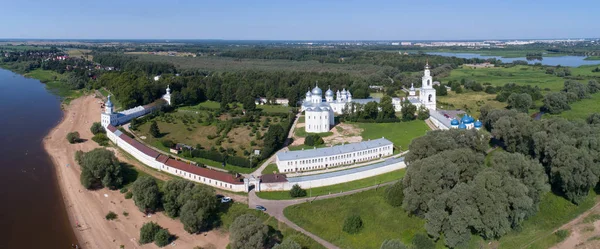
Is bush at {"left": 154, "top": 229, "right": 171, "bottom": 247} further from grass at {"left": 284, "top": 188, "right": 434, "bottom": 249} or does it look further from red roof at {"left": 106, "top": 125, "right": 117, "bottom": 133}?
red roof at {"left": 106, "top": 125, "right": 117, "bottom": 133}

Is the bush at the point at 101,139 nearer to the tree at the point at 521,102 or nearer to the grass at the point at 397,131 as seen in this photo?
the grass at the point at 397,131

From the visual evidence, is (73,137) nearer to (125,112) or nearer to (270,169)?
(125,112)

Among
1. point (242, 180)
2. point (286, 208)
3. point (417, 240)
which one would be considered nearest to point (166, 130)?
point (242, 180)

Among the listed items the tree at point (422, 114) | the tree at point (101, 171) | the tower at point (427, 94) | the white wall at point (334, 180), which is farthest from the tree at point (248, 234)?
the tower at point (427, 94)

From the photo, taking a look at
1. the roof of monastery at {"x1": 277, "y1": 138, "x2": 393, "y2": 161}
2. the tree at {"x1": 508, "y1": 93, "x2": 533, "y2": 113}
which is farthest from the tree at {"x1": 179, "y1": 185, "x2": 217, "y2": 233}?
the tree at {"x1": 508, "y1": 93, "x2": 533, "y2": 113}

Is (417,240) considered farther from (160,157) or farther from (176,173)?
(160,157)
